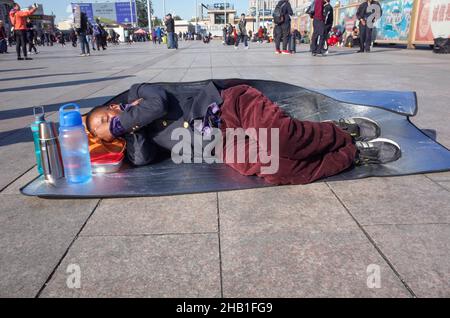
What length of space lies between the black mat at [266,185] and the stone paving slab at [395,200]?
10 cm

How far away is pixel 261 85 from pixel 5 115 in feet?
12.9

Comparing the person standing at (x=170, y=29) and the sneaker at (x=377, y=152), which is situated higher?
the person standing at (x=170, y=29)

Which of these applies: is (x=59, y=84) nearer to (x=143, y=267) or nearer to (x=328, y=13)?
(x=143, y=267)

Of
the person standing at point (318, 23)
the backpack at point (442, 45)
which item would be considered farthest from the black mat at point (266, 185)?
the backpack at point (442, 45)

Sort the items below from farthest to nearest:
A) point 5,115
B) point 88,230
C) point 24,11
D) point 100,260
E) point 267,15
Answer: point 267,15 < point 24,11 < point 5,115 < point 88,230 < point 100,260

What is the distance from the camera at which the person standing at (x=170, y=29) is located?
19753 millimetres

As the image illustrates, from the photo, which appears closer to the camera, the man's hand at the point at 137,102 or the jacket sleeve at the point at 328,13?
the man's hand at the point at 137,102

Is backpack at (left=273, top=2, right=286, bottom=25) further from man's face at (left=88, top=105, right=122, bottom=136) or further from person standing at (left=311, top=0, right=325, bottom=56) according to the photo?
man's face at (left=88, top=105, right=122, bottom=136)

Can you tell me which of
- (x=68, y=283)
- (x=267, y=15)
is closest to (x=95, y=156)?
(x=68, y=283)

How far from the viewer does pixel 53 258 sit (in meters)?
1.86

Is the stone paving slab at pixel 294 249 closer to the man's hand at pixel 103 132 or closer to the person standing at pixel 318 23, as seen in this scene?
the man's hand at pixel 103 132

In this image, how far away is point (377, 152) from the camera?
2861 millimetres

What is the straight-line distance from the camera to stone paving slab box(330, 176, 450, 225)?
2.15 m
